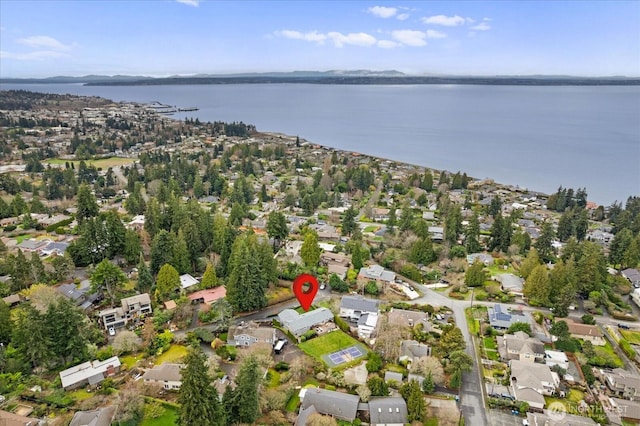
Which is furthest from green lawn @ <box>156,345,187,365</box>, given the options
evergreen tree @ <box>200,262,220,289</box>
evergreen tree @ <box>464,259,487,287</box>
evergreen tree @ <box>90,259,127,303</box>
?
evergreen tree @ <box>464,259,487,287</box>

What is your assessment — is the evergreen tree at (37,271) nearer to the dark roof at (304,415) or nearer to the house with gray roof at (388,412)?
the dark roof at (304,415)

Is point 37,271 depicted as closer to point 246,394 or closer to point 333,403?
point 246,394

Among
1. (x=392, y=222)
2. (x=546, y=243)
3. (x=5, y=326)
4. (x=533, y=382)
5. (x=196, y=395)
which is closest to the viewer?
(x=196, y=395)

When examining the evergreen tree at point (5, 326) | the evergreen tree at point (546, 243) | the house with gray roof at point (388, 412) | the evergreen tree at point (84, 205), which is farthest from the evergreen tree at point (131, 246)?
the evergreen tree at point (546, 243)

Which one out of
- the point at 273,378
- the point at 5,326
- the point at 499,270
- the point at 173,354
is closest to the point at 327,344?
the point at 273,378

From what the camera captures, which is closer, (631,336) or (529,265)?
(631,336)

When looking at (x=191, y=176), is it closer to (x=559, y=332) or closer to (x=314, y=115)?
(x=559, y=332)
